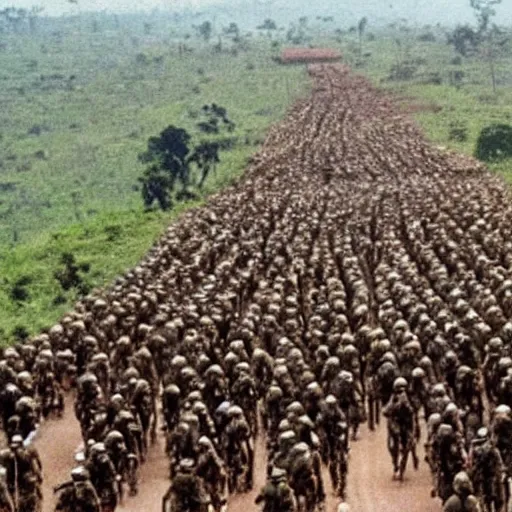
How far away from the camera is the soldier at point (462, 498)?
32.9ft

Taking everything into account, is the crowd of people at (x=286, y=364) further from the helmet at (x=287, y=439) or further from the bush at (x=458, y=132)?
the bush at (x=458, y=132)

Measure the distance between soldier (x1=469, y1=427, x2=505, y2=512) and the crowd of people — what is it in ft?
0.05

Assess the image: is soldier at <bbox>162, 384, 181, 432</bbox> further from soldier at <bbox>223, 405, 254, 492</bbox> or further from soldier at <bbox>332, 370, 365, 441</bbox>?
soldier at <bbox>332, 370, 365, 441</bbox>

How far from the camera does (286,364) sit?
13992 mm

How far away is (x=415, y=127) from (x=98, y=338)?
37.0 m

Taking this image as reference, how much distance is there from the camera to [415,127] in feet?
170

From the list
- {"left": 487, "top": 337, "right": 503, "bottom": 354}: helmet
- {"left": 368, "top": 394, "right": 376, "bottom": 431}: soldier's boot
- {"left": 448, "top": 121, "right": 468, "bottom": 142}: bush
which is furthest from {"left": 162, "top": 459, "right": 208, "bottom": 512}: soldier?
{"left": 448, "top": 121, "right": 468, "bottom": 142}: bush

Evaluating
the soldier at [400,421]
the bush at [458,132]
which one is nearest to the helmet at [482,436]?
the soldier at [400,421]

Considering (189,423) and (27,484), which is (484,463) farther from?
(27,484)

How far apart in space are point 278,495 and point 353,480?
3.15 meters

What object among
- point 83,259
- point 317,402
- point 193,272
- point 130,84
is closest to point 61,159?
point 130,84

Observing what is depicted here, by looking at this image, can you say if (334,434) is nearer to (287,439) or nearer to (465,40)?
(287,439)

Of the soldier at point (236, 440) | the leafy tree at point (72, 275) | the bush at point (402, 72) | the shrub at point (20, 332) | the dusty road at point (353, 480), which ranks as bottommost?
the shrub at point (20, 332)

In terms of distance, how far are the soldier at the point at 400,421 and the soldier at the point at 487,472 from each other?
5.18 ft
